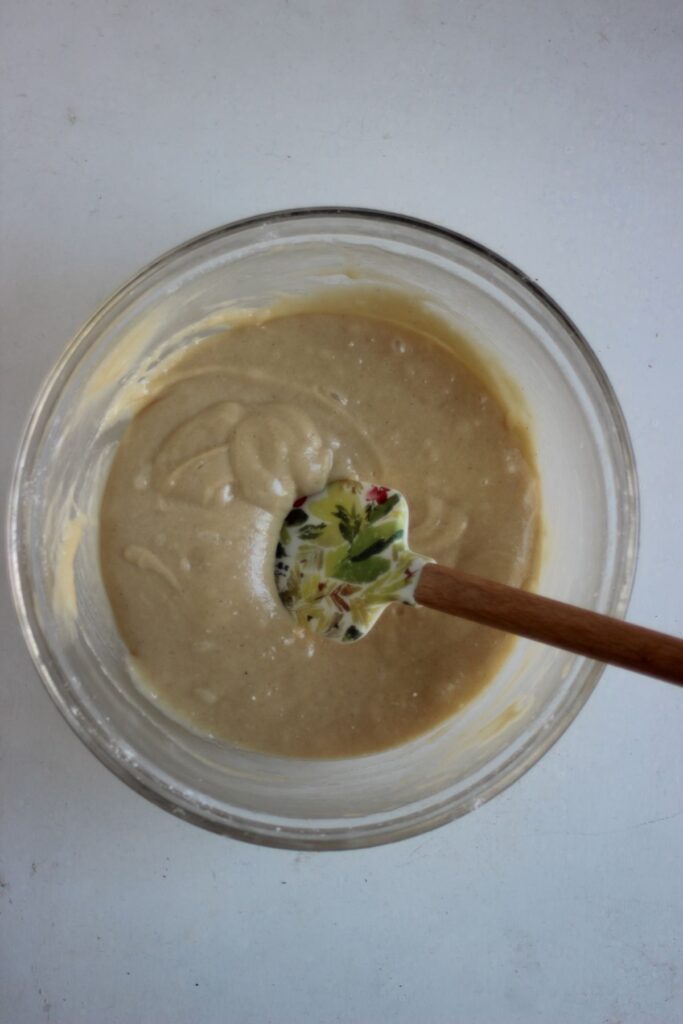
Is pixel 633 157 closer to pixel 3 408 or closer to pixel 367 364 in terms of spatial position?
pixel 367 364

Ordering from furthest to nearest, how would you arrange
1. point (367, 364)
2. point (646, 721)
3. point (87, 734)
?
point (646, 721)
point (367, 364)
point (87, 734)

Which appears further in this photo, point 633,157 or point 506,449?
point 633,157

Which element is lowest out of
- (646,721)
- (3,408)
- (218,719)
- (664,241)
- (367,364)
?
(218,719)

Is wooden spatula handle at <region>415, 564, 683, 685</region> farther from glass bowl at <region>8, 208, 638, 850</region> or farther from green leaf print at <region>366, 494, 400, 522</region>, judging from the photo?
glass bowl at <region>8, 208, 638, 850</region>

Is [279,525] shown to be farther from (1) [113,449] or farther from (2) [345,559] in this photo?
(1) [113,449]

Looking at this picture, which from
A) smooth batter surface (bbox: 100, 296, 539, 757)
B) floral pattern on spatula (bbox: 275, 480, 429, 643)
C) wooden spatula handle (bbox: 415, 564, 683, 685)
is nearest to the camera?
wooden spatula handle (bbox: 415, 564, 683, 685)

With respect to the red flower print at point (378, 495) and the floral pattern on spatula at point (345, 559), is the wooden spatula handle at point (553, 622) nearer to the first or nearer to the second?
the floral pattern on spatula at point (345, 559)

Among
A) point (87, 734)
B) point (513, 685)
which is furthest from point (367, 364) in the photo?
point (87, 734)

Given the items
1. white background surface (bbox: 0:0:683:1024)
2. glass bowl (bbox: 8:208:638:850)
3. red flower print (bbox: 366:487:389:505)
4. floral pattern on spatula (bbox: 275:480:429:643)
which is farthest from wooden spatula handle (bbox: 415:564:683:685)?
white background surface (bbox: 0:0:683:1024)
